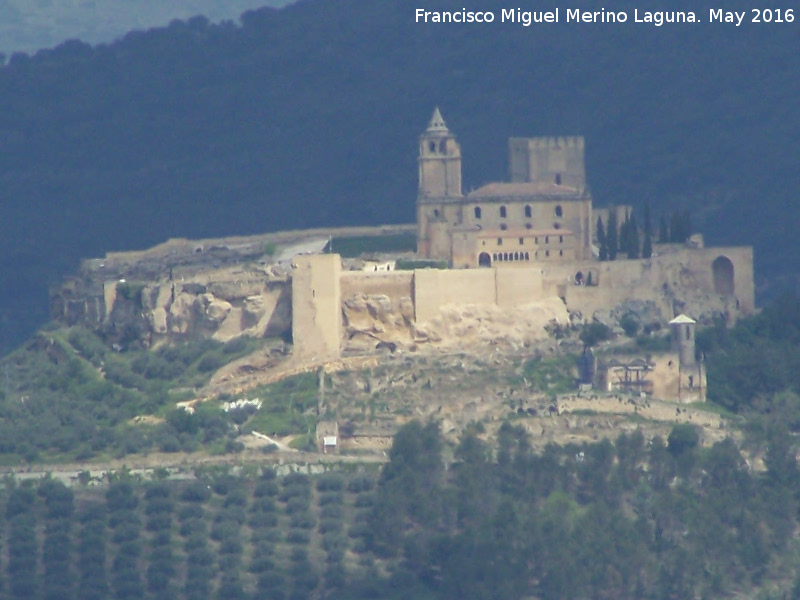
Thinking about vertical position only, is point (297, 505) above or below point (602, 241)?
below

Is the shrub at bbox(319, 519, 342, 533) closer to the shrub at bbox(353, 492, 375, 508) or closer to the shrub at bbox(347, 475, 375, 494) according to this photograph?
the shrub at bbox(353, 492, 375, 508)

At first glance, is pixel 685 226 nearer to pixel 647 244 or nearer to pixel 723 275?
pixel 723 275

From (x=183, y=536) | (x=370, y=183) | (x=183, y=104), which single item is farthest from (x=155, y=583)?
(x=183, y=104)

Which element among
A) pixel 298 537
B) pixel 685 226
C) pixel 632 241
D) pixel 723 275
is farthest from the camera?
pixel 685 226

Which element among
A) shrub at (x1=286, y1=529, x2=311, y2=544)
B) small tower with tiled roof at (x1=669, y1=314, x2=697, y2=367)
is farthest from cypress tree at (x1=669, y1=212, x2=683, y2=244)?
shrub at (x1=286, y1=529, x2=311, y2=544)

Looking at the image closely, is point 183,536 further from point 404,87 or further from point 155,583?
point 404,87

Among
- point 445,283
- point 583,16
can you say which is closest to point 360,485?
point 445,283
